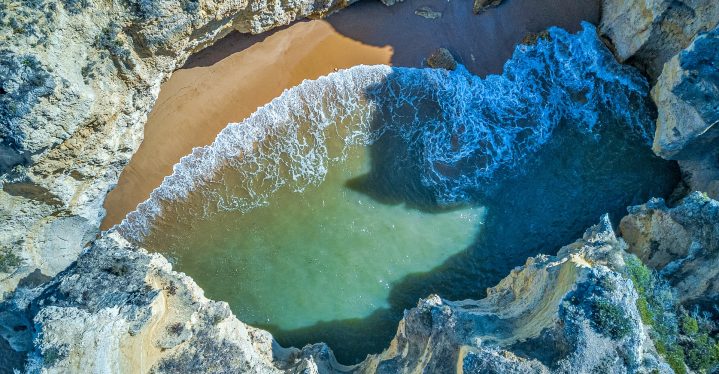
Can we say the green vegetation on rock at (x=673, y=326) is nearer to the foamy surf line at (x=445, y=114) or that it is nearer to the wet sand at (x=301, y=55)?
the foamy surf line at (x=445, y=114)

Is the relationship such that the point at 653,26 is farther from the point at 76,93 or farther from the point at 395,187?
the point at 76,93

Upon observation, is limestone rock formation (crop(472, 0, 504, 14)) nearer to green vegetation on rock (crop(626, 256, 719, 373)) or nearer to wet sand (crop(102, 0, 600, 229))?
wet sand (crop(102, 0, 600, 229))

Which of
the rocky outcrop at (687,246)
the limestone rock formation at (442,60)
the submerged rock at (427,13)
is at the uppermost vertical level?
the submerged rock at (427,13)

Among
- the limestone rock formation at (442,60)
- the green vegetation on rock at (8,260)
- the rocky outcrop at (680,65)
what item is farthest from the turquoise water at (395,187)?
the green vegetation on rock at (8,260)

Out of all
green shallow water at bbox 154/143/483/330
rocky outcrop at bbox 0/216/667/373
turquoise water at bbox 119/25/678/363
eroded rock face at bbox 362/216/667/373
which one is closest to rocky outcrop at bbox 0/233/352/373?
rocky outcrop at bbox 0/216/667/373

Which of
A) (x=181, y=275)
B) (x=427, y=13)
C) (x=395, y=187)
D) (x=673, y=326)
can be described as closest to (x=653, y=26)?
(x=427, y=13)
